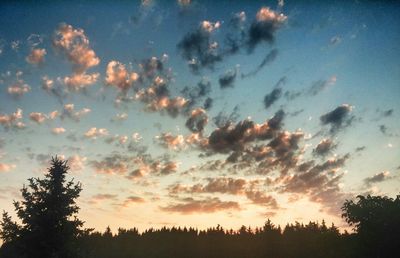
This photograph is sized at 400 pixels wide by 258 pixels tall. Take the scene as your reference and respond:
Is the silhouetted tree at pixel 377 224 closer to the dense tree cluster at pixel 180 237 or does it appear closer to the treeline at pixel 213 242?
the dense tree cluster at pixel 180 237

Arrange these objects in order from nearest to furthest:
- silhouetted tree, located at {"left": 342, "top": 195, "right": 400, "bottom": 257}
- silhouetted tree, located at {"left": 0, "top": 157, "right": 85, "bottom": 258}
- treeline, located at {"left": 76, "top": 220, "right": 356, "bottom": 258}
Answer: silhouetted tree, located at {"left": 0, "top": 157, "right": 85, "bottom": 258}, silhouetted tree, located at {"left": 342, "top": 195, "right": 400, "bottom": 257}, treeline, located at {"left": 76, "top": 220, "right": 356, "bottom": 258}

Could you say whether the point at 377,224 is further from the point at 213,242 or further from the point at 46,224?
the point at 213,242

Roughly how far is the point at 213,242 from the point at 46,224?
107 metres

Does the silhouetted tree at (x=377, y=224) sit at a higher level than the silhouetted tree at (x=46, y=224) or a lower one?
higher

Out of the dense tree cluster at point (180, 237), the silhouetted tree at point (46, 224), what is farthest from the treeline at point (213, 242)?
the silhouetted tree at point (46, 224)

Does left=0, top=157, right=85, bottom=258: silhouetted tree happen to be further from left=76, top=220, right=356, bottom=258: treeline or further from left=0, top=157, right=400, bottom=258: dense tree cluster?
left=76, top=220, right=356, bottom=258: treeline

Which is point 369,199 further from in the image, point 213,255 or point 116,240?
point 116,240

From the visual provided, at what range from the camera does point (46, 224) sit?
22.3 m

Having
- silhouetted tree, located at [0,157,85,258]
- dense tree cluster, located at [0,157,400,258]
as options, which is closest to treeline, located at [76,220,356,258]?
dense tree cluster, located at [0,157,400,258]

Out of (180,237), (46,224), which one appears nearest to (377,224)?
(46,224)

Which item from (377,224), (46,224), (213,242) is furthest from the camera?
(213,242)

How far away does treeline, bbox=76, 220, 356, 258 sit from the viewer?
104 meters

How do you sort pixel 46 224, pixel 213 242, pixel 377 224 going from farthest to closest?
pixel 213 242
pixel 377 224
pixel 46 224

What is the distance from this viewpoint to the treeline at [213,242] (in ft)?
342
